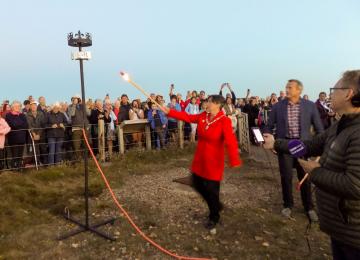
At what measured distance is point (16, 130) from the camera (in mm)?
10242

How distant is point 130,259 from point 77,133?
696cm

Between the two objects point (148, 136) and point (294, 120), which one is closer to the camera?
point (294, 120)

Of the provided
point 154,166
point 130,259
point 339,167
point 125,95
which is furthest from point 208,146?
point 125,95

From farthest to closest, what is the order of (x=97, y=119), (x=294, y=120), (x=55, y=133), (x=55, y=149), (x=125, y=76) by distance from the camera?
(x=97, y=119)
(x=55, y=149)
(x=55, y=133)
(x=294, y=120)
(x=125, y=76)

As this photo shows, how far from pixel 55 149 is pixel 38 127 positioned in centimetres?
83

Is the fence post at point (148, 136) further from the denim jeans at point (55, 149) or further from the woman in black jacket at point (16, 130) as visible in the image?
the woman in black jacket at point (16, 130)

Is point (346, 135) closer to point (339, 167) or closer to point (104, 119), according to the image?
point (339, 167)

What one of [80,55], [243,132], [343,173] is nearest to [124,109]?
[243,132]

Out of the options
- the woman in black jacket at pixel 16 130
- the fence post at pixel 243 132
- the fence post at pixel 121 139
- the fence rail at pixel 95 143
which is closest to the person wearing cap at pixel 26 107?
the woman in black jacket at pixel 16 130

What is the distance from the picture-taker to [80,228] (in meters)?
6.34

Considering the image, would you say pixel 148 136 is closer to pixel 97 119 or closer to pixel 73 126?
pixel 97 119

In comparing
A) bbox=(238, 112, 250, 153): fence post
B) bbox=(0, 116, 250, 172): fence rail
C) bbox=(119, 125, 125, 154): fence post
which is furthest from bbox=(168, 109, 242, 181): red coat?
bbox=(238, 112, 250, 153): fence post

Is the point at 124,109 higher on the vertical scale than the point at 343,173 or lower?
lower

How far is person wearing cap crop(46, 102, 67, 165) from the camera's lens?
35.8 ft
